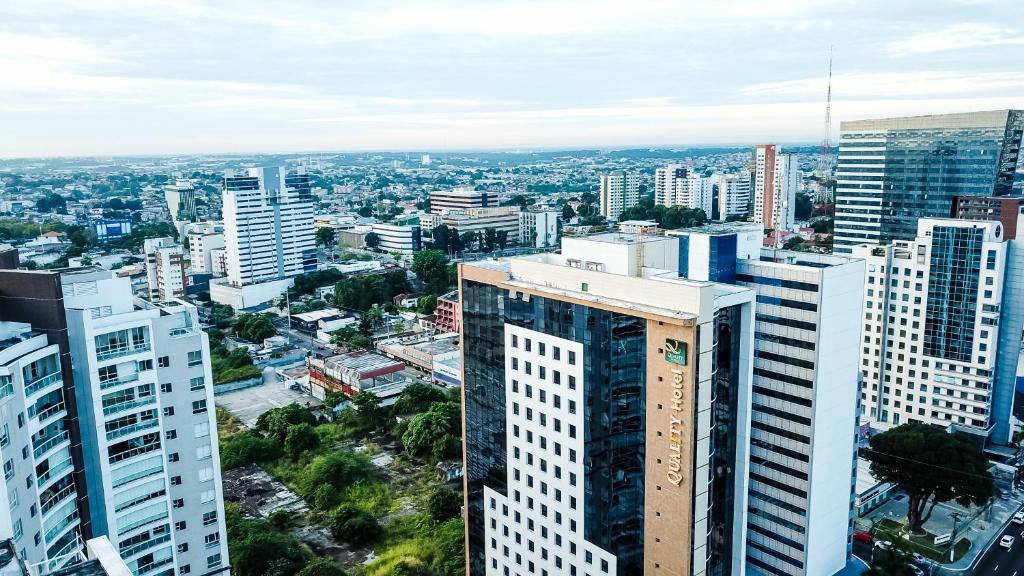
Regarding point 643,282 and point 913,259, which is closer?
point 643,282

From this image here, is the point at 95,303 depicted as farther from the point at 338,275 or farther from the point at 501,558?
the point at 338,275

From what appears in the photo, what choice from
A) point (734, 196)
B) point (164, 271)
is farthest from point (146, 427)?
point (734, 196)

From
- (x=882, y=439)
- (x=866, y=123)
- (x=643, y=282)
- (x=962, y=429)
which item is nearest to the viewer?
(x=643, y=282)

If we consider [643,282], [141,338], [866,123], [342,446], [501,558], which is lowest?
[342,446]

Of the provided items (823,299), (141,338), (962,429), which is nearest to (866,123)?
(962,429)

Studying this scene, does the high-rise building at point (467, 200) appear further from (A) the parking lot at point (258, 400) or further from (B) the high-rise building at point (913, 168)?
(A) the parking lot at point (258, 400)

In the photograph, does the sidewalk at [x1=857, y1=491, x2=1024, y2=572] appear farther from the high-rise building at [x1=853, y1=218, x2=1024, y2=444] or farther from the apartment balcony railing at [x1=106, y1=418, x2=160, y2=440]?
the apartment balcony railing at [x1=106, y1=418, x2=160, y2=440]

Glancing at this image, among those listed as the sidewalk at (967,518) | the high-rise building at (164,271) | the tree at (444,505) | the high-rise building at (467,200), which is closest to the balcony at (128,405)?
the tree at (444,505)
